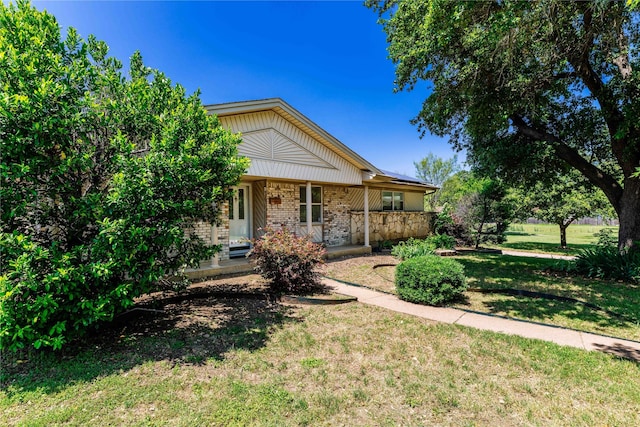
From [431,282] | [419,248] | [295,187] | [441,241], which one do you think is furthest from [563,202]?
[431,282]

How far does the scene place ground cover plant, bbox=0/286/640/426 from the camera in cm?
278

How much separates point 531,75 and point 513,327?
6.59 metres

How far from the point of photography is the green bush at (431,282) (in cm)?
618

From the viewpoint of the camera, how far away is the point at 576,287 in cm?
766

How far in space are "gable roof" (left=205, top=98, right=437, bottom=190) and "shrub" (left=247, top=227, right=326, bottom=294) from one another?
3815 mm

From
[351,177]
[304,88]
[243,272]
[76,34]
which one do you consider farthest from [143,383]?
[304,88]

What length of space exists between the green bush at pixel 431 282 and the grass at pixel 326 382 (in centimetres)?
155

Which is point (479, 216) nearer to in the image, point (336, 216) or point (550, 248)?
point (550, 248)

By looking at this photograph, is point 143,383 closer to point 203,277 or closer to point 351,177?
point 203,277

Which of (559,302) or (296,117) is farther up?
(296,117)

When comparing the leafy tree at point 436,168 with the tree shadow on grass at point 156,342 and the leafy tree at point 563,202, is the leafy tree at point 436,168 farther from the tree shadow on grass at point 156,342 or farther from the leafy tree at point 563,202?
A: the tree shadow on grass at point 156,342

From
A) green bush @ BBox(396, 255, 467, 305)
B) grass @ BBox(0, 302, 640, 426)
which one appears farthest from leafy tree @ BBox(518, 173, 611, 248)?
grass @ BBox(0, 302, 640, 426)

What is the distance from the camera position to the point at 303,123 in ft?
34.3

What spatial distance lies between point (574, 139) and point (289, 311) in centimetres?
1134
